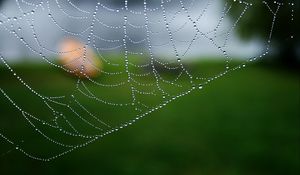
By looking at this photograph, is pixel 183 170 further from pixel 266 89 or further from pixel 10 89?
pixel 266 89

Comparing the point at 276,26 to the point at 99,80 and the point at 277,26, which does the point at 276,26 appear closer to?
the point at 277,26

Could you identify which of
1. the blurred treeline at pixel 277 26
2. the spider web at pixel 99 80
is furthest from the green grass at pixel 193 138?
the blurred treeline at pixel 277 26

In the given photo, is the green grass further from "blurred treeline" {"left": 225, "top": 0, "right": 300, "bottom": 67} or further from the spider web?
"blurred treeline" {"left": 225, "top": 0, "right": 300, "bottom": 67}

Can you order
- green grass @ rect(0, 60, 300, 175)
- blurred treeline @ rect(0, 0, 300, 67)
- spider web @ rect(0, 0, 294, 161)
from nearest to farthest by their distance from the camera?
green grass @ rect(0, 60, 300, 175) → spider web @ rect(0, 0, 294, 161) → blurred treeline @ rect(0, 0, 300, 67)

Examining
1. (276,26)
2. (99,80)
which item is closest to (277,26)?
(276,26)

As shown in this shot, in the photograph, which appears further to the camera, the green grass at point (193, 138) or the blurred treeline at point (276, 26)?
the blurred treeline at point (276, 26)

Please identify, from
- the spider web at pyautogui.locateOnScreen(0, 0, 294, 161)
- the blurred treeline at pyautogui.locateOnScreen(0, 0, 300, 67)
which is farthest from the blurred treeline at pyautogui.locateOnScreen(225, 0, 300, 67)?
the spider web at pyautogui.locateOnScreen(0, 0, 294, 161)

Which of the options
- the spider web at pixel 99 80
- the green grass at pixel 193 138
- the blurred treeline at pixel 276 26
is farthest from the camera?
the blurred treeline at pixel 276 26

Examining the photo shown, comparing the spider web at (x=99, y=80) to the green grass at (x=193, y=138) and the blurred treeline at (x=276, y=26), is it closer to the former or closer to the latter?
the green grass at (x=193, y=138)

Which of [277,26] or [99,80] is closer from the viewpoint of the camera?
[99,80]
